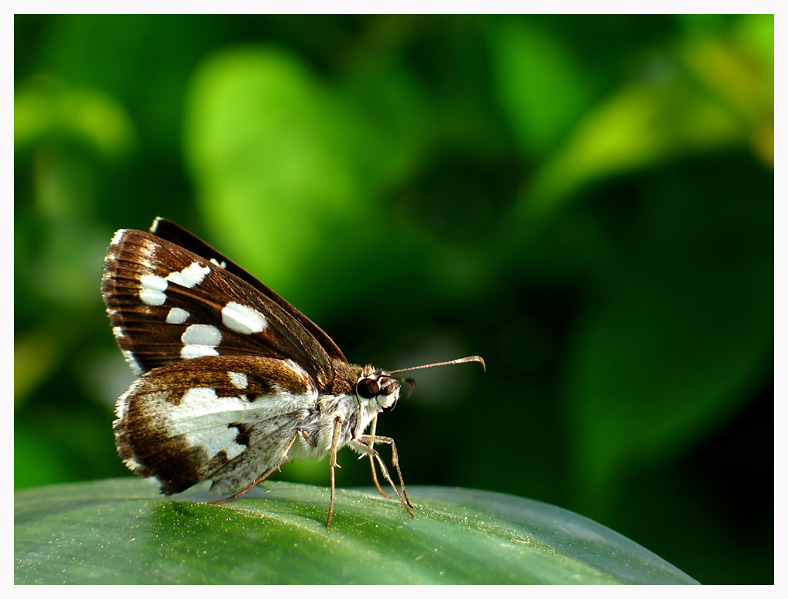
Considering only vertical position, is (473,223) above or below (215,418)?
above

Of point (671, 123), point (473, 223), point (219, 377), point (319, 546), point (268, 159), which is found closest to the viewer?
point (319, 546)

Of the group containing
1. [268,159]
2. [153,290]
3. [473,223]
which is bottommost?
[153,290]

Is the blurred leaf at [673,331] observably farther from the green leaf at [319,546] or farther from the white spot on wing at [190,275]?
the white spot on wing at [190,275]

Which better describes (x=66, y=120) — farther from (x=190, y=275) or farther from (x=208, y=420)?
(x=208, y=420)

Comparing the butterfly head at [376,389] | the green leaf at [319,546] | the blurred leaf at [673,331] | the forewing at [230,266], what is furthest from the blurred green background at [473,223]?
the green leaf at [319,546]

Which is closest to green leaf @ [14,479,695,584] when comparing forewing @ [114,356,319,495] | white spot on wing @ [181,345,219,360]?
forewing @ [114,356,319,495]

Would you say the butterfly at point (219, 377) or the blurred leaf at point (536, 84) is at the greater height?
the blurred leaf at point (536, 84)

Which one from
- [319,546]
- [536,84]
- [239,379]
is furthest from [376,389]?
[536,84]

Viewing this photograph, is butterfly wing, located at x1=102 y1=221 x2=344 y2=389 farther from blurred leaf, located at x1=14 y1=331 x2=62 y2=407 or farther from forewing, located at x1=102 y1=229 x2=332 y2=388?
blurred leaf, located at x1=14 y1=331 x2=62 y2=407
